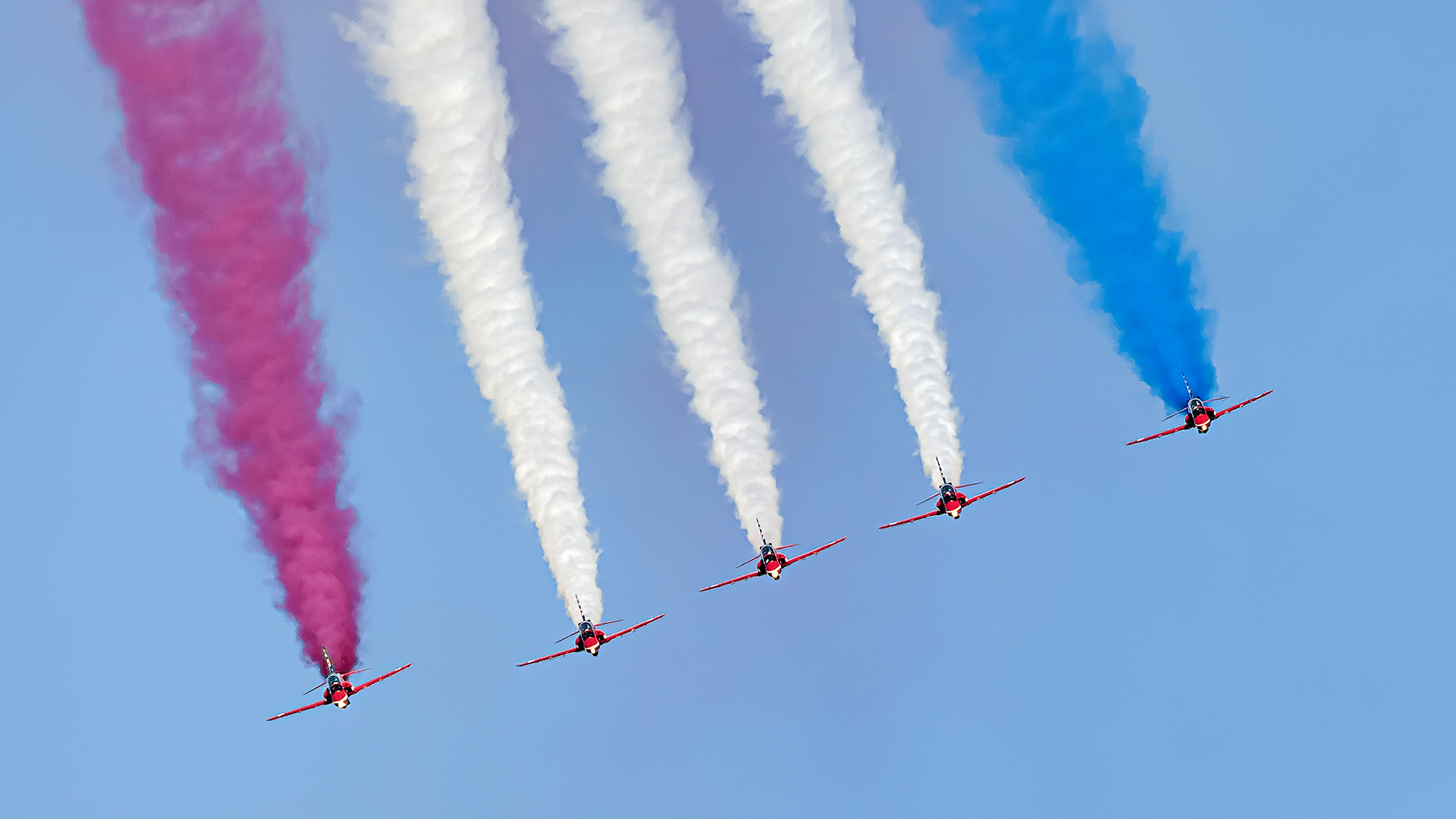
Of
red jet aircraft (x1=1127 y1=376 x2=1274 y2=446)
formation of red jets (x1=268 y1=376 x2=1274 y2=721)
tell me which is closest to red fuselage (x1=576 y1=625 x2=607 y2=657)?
formation of red jets (x1=268 y1=376 x2=1274 y2=721)

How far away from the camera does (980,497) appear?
1407 inches

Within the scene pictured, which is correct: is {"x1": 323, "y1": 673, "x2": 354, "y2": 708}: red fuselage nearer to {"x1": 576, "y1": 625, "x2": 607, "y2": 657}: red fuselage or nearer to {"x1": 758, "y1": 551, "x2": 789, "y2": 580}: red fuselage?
{"x1": 576, "y1": 625, "x2": 607, "y2": 657}: red fuselage

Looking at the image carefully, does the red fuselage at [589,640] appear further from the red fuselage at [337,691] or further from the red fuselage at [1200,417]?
the red fuselage at [1200,417]

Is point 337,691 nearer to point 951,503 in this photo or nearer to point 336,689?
point 336,689

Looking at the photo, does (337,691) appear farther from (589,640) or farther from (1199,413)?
(1199,413)

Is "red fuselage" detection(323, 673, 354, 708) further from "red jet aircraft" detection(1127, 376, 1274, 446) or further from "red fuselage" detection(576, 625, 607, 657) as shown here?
"red jet aircraft" detection(1127, 376, 1274, 446)

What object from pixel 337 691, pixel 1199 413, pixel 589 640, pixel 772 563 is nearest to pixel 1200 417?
pixel 1199 413

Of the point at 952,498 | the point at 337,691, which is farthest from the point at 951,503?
the point at 337,691

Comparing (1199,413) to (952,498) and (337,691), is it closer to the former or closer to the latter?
(952,498)

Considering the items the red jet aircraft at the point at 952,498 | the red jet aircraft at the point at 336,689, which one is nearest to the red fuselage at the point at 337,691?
the red jet aircraft at the point at 336,689

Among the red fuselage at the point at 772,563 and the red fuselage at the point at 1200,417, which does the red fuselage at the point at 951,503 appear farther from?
the red fuselage at the point at 1200,417

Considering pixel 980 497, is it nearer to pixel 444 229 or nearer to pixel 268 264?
pixel 444 229

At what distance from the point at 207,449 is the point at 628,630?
13.7 meters

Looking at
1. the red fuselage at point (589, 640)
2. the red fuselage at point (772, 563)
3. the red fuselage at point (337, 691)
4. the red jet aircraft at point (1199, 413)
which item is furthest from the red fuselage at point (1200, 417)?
the red fuselage at point (337, 691)
